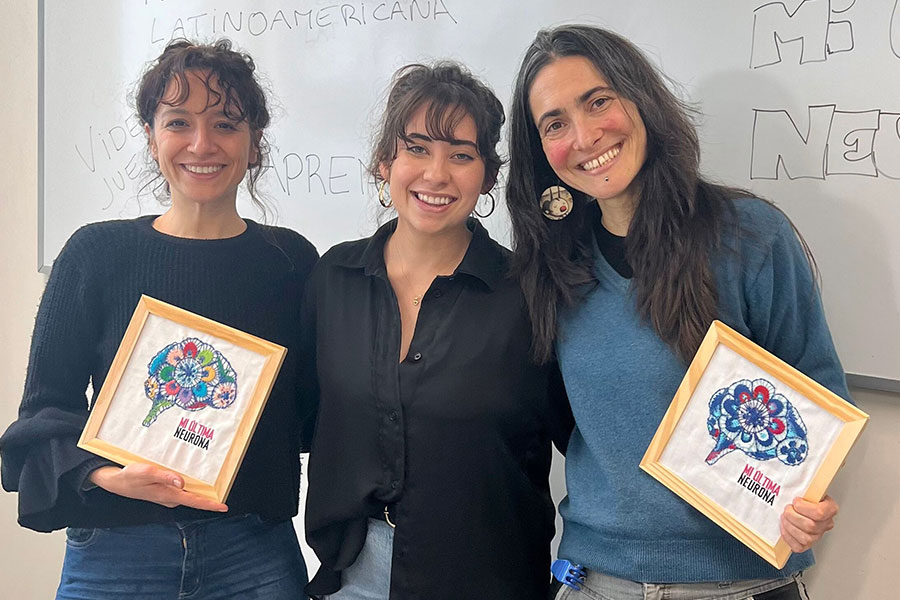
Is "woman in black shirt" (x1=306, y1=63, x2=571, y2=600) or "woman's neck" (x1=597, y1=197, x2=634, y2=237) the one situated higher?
"woman's neck" (x1=597, y1=197, x2=634, y2=237)

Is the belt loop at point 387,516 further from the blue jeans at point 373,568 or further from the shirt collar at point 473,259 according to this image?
the shirt collar at point 473,259

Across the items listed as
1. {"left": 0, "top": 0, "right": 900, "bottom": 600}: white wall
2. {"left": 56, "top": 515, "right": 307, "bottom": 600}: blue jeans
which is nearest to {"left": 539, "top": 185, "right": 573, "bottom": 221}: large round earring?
{"left": 56, "top": 515, "right": 307, "bottom": 600}: blue jeans

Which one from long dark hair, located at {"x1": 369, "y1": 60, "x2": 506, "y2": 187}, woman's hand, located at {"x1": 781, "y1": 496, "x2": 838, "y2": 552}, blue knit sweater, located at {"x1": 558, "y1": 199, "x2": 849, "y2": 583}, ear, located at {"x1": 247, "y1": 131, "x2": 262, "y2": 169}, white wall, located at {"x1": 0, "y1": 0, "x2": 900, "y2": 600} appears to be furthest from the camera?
white wall, located at {"x1": 0, "y1": 0, "x2": 900, "y2": 600}

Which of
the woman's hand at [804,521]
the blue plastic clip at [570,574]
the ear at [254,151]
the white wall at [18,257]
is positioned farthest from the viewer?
the white wall at [18,257]

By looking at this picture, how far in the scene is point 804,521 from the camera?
3.59 feet

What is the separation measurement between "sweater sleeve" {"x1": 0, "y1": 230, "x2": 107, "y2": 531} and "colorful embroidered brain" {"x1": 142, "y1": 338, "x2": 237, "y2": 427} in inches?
5.9

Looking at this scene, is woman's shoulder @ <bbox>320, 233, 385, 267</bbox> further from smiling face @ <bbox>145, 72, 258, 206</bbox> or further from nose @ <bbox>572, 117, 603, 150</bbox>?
nose @ <bbox>572, 117, 603, 150</bbox>

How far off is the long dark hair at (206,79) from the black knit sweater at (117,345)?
225mm

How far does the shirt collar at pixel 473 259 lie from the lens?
1423mm

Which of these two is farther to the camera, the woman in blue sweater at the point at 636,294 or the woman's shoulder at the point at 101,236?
the woman's shoulder at the point at 101,236

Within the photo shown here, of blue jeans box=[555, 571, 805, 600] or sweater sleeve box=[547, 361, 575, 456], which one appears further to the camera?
sweater sleeve box=[547, 361, 575, 456]

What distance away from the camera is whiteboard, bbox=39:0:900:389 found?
1.37m

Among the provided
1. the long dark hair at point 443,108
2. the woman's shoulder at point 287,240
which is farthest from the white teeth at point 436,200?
the woman's shoulder at point 287,240

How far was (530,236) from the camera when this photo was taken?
1.42 meters
